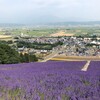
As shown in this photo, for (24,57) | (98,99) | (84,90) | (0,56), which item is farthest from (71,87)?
(24,57)

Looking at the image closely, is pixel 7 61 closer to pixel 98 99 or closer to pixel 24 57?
pixel 24 57

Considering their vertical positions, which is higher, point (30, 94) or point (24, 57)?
point (30, 94)

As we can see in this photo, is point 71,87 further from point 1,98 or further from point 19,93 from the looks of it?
point 1,98

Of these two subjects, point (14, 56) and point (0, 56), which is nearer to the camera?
point (0, 56)

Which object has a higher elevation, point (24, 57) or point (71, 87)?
point (71, 87)

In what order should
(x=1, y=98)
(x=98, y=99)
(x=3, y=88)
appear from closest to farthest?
(x=98, y=99)
(x=1, y=98)
(x=3, y=88)

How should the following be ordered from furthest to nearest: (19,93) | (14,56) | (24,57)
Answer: (24,57)
(14,56)
(19,93)

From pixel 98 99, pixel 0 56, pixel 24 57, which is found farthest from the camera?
pixel 24 57

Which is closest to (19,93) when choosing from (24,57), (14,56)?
(14,56)

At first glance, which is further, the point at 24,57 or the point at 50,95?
the point at 24,57
